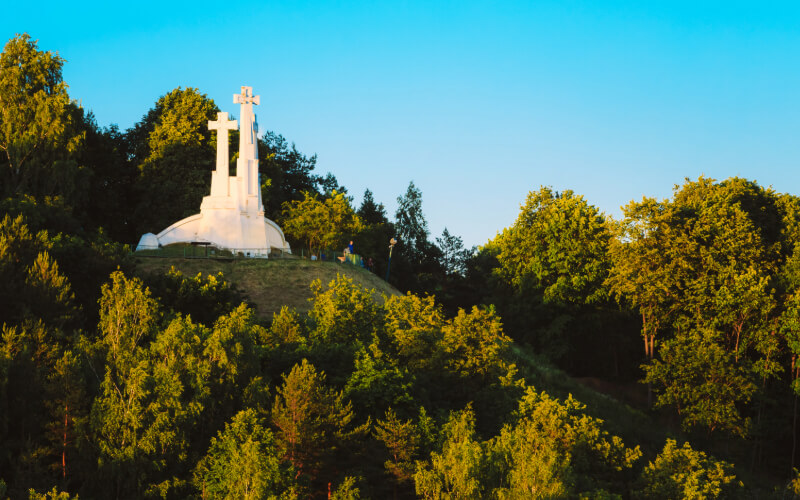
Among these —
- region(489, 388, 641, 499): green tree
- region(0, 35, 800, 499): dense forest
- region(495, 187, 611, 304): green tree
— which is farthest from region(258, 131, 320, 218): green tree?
region(489, 388, 641, 499): green tree

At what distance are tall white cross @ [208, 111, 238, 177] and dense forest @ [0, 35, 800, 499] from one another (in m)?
7.28

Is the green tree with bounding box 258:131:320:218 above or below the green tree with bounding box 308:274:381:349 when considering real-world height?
above

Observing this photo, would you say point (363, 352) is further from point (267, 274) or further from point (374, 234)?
point (374, 234)

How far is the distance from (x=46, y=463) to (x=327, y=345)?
11.3 metres

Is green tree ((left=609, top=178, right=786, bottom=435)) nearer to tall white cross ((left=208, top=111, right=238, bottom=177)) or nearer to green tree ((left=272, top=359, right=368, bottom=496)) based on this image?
green tree ((left=272, top=359, right=368, bottom=496))

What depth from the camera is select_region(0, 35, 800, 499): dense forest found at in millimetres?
22953

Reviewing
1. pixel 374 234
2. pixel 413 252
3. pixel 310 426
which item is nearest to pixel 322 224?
pixel 374 234

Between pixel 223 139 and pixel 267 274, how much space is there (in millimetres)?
10833

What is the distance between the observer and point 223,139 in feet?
179

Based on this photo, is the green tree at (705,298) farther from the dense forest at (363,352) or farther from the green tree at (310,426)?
the green tree at (310,426)

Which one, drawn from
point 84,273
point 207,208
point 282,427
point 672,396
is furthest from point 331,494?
point 207,208

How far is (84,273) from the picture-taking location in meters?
34.7

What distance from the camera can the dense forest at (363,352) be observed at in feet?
75.3

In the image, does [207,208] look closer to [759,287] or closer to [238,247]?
[238,247]
